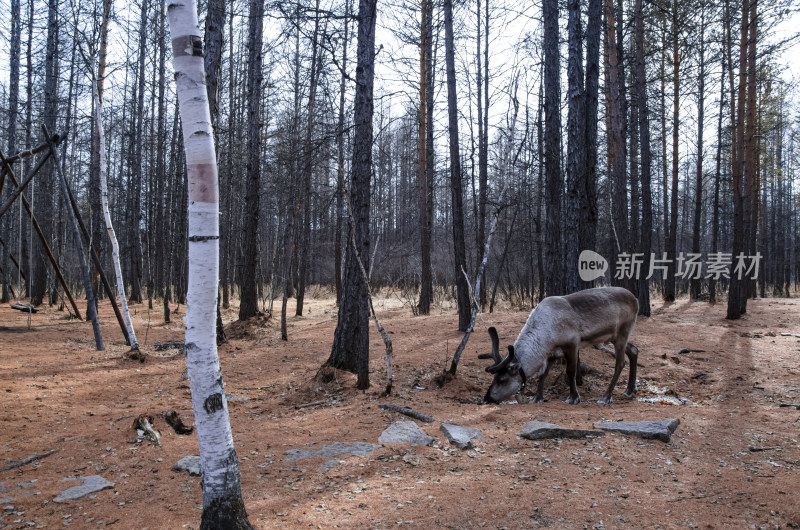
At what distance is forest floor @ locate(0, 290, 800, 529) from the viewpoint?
3943 mm

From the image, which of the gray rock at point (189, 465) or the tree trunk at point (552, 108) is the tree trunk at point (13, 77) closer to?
the gray rock at point (189, 465)

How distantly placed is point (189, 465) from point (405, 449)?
2211mm

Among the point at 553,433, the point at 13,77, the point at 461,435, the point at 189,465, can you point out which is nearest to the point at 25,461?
the point at 189,465

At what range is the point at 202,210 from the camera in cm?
315

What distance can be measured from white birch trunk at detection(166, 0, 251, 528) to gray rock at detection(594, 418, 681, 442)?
456 cm

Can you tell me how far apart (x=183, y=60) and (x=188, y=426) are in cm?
464

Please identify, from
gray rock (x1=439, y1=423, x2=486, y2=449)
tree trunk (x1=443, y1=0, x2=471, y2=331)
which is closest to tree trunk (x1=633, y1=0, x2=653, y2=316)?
tree trunk (x1=443, y1=0, x2=471, y2=331)

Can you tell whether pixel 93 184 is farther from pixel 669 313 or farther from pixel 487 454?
pixel 669 313

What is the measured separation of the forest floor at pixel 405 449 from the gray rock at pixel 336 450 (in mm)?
71

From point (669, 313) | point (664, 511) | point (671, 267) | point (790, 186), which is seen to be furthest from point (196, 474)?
point (790, 186)

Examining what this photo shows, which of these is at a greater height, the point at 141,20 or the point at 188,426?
the point at 141,20

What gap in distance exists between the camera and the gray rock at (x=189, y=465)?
4.64 metres

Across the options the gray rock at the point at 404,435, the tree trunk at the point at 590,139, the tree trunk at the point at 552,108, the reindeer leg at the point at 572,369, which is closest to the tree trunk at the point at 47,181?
the tree trunk at the point at 552,108

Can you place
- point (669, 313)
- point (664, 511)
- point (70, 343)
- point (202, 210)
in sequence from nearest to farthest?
1. point (202, 210)
2. point (664, 511)
3. point (70, 343)
4. point (669, 313)
